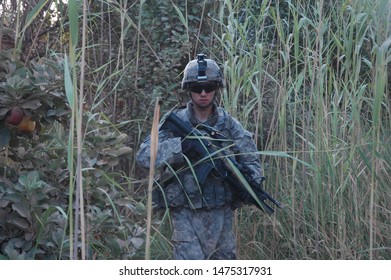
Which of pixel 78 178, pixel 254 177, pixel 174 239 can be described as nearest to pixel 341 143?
pixel 254 177

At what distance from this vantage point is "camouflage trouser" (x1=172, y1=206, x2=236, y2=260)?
3.32 metres

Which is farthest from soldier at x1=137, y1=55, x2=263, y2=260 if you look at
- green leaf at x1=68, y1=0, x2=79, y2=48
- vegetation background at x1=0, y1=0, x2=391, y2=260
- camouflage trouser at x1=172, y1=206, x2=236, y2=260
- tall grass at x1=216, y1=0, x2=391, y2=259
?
green leaf at x1=68, y1=0, x2=79, y2=48

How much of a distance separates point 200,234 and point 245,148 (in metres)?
0.43

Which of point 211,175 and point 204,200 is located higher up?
point 211,175

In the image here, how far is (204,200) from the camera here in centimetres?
331

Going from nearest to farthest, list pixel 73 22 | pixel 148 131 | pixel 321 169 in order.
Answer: pixel 73 22, pixel 321 169, pixel 148 131

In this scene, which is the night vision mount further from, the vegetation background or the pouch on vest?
the pouch on vest

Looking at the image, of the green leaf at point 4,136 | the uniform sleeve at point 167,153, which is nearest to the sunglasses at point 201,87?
the uniform sleeve at point 167,153

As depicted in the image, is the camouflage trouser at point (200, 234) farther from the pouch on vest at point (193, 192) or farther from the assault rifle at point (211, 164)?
the assault rifle at point (211, 164)

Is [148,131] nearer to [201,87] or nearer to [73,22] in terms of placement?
[201,87]

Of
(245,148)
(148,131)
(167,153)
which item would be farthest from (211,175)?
(148,131)

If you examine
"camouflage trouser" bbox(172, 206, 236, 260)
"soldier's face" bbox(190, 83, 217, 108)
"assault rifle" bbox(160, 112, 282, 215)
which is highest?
"soldier's face" bbox(190, 83, 217, 108)

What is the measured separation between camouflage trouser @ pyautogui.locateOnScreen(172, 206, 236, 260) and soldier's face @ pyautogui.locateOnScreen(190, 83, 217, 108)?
48 cm

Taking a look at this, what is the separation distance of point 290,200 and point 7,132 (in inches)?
65.1
